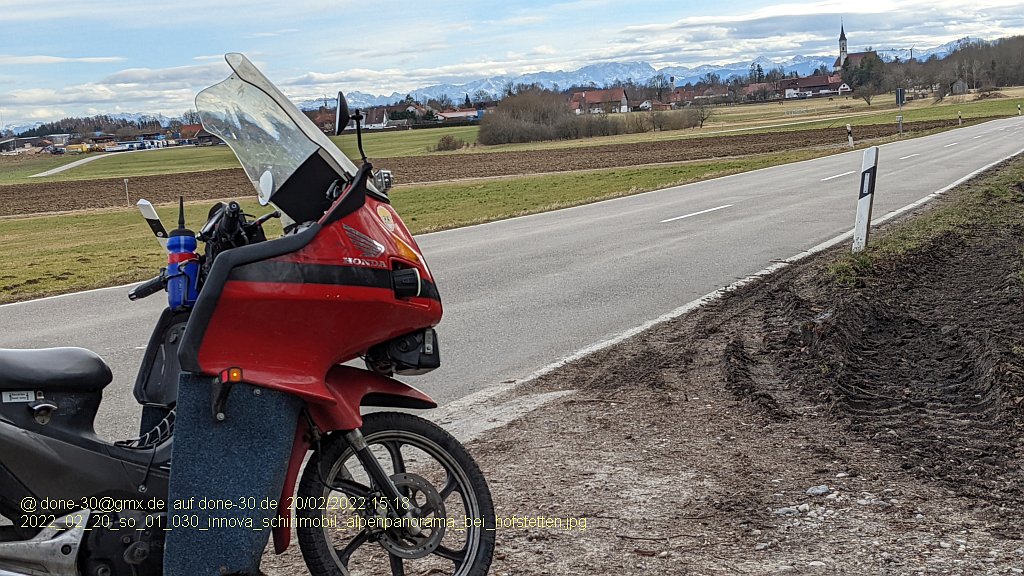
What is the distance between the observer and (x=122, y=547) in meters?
3.09

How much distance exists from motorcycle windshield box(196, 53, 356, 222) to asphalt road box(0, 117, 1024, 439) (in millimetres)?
2750

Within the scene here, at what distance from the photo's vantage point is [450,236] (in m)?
14.6

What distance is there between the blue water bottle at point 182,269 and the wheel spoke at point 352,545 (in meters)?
0.96

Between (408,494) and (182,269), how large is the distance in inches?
42.1

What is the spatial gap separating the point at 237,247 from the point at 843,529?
8.44ft

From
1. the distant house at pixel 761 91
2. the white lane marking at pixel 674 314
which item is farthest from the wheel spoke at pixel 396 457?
the distant house at pixel 761 91

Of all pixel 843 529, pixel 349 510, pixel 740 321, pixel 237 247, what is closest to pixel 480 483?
pixel 349 510

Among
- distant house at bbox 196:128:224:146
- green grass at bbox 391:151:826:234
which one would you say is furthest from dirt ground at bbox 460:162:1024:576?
green grass at bbox 391:151:826:234

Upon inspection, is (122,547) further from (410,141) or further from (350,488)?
(410,141)

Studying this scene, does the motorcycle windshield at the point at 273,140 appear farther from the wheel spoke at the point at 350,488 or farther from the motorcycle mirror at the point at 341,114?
the wheel spoke at the point at 350,488

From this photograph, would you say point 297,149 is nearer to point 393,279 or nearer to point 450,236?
point 393,279

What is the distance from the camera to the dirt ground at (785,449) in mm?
3723

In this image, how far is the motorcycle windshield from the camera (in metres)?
3.12

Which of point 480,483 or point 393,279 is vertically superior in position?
point 393,279
